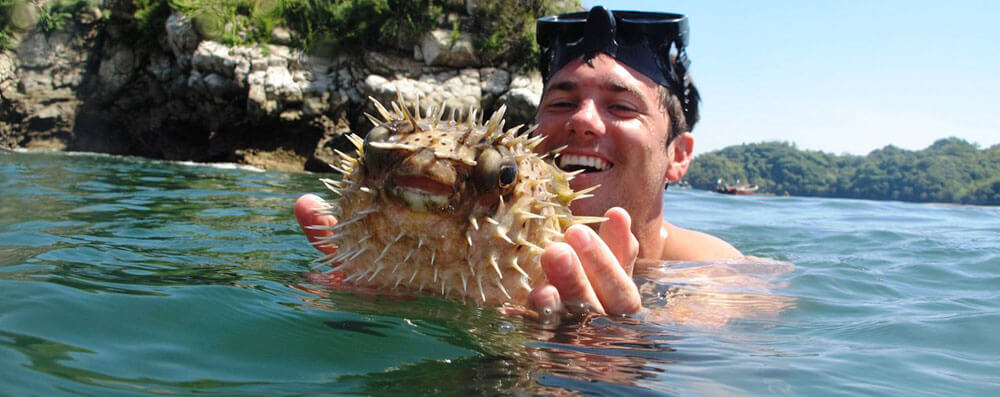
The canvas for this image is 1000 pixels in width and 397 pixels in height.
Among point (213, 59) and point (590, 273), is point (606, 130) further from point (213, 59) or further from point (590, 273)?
point (213, 59)

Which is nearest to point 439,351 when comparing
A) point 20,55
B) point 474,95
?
point 474,95

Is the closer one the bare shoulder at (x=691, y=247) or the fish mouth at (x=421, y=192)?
the fish mouth at (x=421, y=192)

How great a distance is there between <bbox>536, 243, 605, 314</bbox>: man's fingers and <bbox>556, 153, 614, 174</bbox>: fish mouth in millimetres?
1400

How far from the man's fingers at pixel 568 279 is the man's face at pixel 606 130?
141cm

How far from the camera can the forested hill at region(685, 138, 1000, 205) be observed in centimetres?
6450

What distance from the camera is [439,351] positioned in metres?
1.74

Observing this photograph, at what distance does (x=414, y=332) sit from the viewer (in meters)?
1.84

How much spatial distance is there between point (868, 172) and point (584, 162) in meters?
92.2

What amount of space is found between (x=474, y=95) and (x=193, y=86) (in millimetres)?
9507

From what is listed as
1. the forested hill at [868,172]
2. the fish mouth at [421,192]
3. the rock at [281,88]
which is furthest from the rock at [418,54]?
the forested hill at [868,172]

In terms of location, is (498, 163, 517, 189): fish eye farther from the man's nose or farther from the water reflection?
the man's nose

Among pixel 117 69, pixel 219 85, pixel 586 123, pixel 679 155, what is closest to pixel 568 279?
pixel 586 123

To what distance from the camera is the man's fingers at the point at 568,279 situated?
70.9 inches

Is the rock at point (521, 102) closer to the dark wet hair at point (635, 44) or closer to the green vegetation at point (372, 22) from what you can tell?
the green vegetation at point (372, 22)
